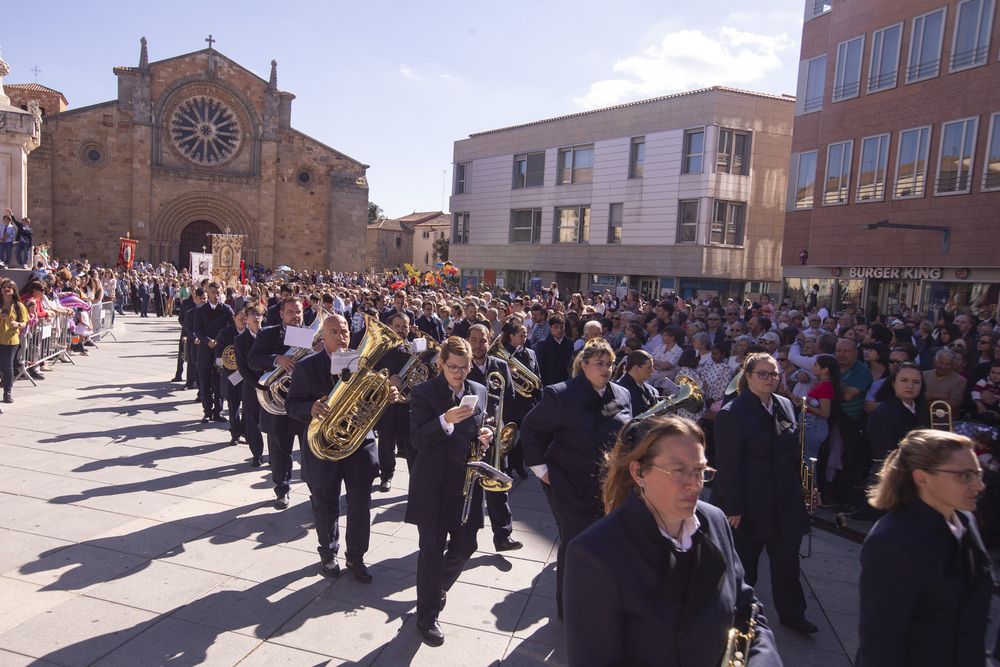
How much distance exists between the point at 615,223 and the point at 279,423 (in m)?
22.6

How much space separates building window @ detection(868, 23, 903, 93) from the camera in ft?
57.0

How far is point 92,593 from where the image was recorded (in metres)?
4.50

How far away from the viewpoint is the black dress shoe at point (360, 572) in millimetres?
4902

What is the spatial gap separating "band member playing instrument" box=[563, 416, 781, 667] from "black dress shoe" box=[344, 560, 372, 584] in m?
3.23

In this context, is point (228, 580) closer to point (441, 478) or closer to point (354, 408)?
point (354, 408)

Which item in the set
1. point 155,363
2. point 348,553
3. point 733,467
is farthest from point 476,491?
point 155,363

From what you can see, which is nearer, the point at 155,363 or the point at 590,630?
the point at 590,630

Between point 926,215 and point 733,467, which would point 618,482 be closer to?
point 733,467

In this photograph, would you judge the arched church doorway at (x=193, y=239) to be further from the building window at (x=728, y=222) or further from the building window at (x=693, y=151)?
the building window at (x=728, y=222)

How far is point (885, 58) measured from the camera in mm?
17688

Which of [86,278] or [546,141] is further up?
[546,141]

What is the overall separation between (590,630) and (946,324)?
10.8m

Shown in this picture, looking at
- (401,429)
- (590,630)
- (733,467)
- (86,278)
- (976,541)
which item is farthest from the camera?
(86,278)

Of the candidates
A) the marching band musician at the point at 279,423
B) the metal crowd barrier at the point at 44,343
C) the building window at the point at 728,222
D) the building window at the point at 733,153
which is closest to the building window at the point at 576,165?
the building window at the point at 733,153
